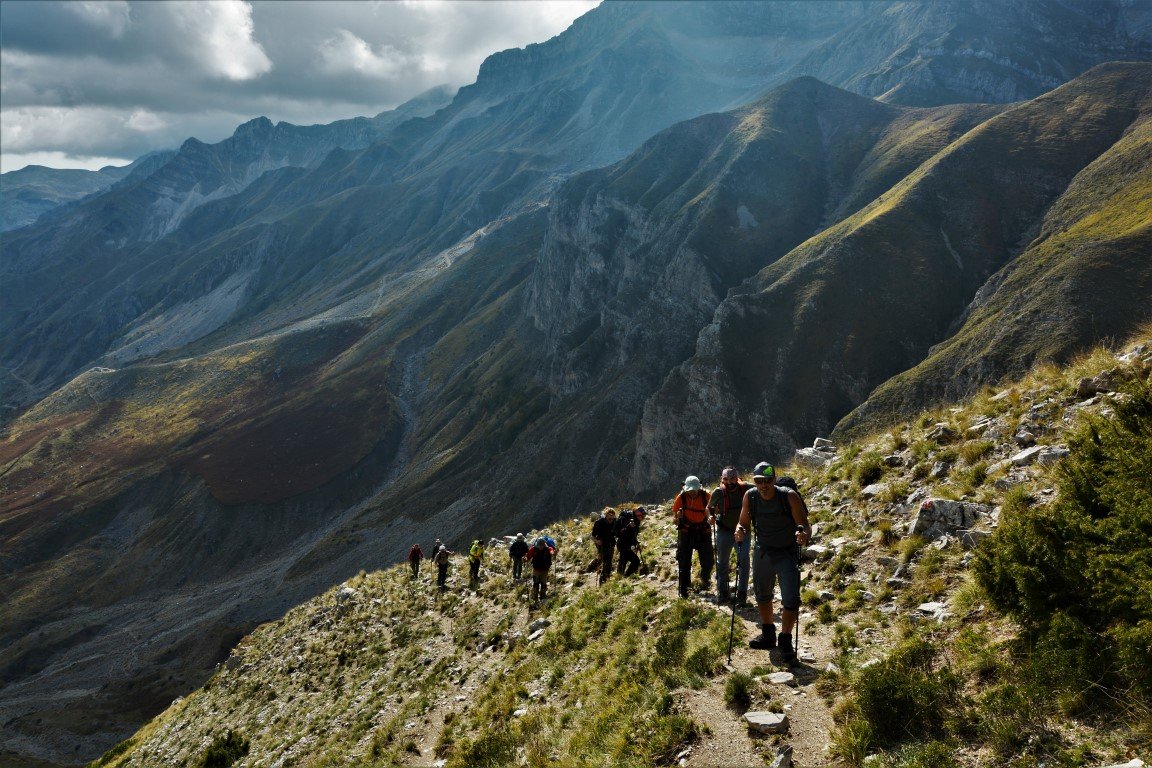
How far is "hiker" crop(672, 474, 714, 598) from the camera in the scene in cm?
1462

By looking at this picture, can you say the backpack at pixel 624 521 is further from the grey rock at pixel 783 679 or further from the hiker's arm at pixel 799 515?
the grey rock at pixel 783 679

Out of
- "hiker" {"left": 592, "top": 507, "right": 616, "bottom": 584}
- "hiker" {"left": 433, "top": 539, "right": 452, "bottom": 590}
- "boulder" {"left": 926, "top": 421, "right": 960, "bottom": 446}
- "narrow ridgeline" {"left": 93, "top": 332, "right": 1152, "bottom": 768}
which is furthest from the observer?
"hiker" {"left": 433, "top": 539, "right": 452, "bottom": 590}

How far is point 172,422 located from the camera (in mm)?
174250

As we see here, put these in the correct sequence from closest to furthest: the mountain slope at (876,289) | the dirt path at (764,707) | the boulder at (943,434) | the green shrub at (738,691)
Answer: the dirt path at (764,707), the green shrub at (738,691), the boulder at (943,434), the mountain slope at (876,289)

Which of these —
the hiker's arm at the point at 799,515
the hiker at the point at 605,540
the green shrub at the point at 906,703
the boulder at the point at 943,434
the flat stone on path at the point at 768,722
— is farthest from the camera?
the hiker at the point at 605,540

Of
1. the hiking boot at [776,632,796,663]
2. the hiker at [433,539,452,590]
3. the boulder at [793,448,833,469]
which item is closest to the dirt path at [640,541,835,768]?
the hiking boot at [776,632,796,663]

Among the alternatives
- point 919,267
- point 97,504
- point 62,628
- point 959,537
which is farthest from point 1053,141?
point 97,504

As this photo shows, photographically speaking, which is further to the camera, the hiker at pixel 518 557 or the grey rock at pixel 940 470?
the hiker at pixel 518 557

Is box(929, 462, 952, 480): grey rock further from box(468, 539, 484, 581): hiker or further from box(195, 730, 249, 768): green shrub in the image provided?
box(195, 730, 249, 768): green shrub

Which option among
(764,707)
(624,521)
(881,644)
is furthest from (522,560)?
(881,644)

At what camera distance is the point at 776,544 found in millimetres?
10008

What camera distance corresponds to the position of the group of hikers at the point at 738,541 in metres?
9.90

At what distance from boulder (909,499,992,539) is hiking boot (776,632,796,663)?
369cm

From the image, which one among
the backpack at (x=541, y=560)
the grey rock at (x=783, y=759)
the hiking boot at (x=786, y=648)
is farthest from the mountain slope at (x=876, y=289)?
the grey rock at (x=783, y=759)
